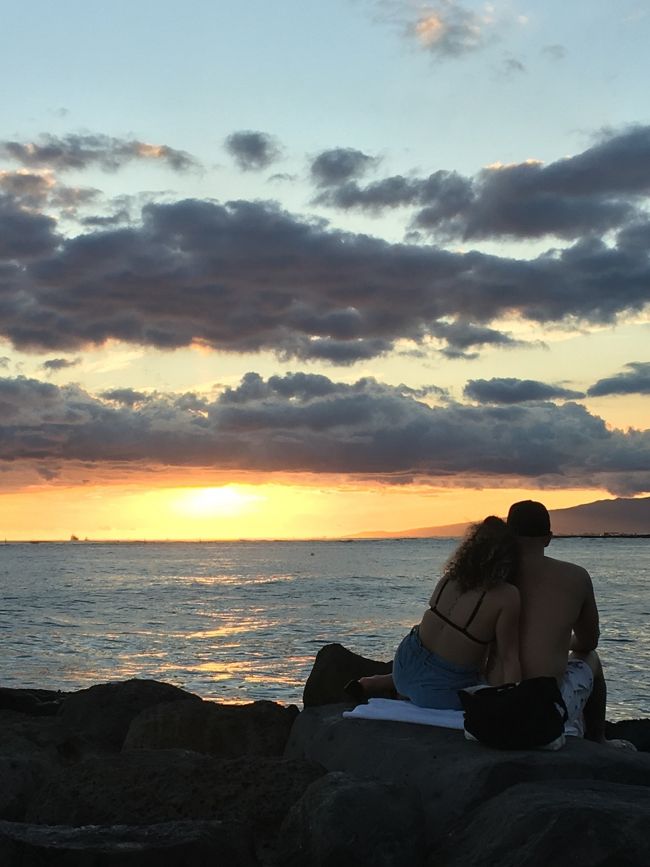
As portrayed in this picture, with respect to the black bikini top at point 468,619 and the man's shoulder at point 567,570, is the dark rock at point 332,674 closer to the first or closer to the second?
the black bikini top at point 468,619

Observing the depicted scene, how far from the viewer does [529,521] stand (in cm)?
695

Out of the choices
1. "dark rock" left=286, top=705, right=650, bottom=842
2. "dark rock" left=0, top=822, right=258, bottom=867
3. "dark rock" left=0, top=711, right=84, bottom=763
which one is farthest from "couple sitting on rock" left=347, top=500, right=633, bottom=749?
"dark rock" left=0, top=711, right=84, bottom=763

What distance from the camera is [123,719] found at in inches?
415

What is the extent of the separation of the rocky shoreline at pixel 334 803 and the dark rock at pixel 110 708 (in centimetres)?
137

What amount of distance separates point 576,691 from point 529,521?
1296 millimetres

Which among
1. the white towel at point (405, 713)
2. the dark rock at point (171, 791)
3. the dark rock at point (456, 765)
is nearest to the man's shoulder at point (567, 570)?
the dark rock at point (456, 765)

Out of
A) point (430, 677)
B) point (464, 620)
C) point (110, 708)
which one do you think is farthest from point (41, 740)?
point (464, 620)

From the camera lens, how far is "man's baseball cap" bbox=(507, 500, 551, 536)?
695 cm

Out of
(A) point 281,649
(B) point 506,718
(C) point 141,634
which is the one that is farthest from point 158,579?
(B) point 506,718

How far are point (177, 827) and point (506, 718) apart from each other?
7.15 ft

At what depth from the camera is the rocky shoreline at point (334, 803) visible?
15.8ft

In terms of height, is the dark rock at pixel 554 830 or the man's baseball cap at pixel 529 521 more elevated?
the man's baseball cap at pixel 529 521

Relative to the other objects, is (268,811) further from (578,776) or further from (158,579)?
(158,579)

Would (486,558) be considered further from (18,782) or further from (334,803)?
(18,782)
